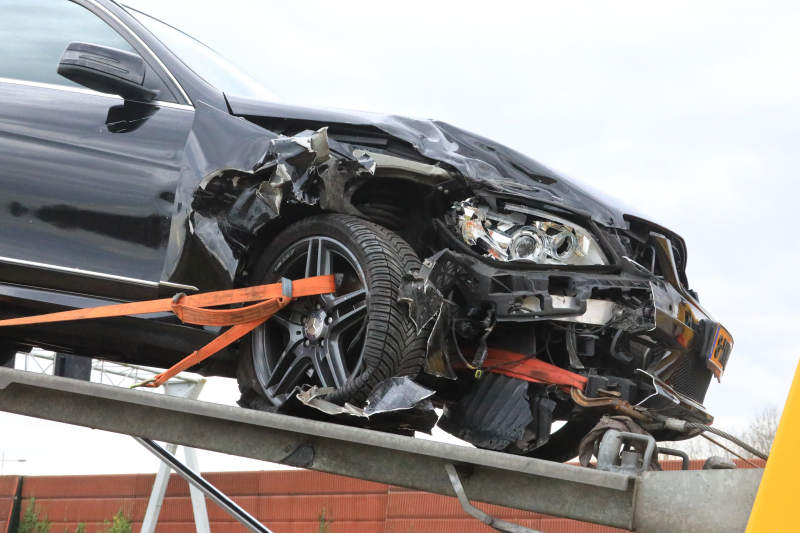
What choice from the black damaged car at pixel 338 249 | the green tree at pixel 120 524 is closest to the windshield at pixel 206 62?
the black damaged car at pixel 338 249

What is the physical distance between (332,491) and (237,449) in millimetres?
8358

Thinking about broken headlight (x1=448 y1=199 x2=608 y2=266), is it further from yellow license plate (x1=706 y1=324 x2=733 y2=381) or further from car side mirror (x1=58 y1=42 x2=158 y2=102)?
car side mirror (x1=58 y1=42 x2=158 y2=102)

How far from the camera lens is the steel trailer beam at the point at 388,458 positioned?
2119mm

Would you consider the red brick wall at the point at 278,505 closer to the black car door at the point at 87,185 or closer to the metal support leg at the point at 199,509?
the metal support leg at the point at 199,509

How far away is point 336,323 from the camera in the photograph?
323 centimetres

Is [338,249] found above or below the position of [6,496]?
above

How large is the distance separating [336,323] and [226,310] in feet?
1.37

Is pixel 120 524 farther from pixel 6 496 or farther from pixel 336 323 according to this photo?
pixel 336 323

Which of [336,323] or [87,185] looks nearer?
[336,323]

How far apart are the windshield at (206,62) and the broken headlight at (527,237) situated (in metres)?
1.14

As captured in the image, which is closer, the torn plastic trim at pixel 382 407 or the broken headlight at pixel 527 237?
the torn plastic trim at pixel 382 407

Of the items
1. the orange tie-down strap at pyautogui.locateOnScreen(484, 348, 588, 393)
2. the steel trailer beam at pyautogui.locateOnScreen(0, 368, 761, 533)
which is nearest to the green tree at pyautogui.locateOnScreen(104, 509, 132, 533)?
the steel trailer beam at pyautogui.locateOnScreen(0, 368, 761, 533)

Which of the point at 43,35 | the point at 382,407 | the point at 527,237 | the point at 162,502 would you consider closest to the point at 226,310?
the point at 382,407

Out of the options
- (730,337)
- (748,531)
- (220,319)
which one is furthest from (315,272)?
(748,531)
